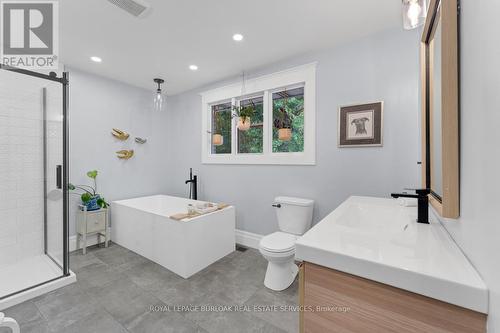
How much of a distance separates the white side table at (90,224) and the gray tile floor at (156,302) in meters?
0.45

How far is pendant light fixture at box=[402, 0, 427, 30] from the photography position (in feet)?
3.85

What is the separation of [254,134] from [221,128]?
642 mm

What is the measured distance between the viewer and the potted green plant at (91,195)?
284 cm

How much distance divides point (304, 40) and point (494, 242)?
228 cm

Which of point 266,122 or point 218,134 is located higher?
point 266,122

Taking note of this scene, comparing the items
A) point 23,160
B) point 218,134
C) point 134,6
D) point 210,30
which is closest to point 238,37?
point 210,30

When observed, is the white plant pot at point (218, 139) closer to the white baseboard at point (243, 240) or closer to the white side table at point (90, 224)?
the white baseboard at point (243, 240)

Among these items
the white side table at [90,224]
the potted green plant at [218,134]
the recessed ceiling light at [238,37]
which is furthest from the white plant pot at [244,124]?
the white side table at [90,224]

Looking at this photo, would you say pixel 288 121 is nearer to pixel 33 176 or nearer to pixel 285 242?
pixel 285 242

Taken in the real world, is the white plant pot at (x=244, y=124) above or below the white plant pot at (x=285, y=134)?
above

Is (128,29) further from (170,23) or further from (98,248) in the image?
(98,248)

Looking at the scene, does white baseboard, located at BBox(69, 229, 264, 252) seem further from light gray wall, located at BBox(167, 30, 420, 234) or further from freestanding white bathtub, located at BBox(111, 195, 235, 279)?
freestanding white bathtub, located at BBox(111, 195, 235, 279)

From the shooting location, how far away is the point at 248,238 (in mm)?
2994

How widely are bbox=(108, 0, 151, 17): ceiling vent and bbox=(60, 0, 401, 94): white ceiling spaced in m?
0.05
